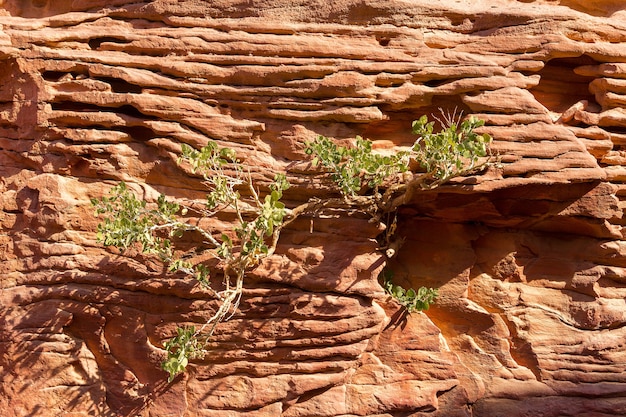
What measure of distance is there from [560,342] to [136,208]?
371 centimetres

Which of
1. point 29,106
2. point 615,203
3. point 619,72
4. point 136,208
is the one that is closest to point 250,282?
point 136,208

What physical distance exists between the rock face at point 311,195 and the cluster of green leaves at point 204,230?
0.18m

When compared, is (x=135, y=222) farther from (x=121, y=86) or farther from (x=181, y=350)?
(x=121, y=86)

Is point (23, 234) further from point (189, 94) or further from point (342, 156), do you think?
point (342, 156)

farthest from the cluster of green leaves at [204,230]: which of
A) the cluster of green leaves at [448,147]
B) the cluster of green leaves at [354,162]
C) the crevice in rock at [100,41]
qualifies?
the crevice in rock at [100,41]

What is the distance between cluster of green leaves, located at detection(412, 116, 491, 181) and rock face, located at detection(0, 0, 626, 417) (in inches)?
15.9

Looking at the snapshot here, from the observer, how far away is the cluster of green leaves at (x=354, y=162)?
5.07m

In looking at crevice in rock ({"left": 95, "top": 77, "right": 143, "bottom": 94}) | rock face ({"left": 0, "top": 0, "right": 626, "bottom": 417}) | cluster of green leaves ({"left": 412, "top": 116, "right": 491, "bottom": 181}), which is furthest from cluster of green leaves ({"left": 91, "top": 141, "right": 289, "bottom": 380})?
cluster of green leaves ({"left": 412, "top": 116, "right": 491, "bottom": 181})

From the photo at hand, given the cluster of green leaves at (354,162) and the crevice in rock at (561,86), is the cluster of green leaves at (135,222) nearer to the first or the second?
the cluster of green leaves at (354,162)

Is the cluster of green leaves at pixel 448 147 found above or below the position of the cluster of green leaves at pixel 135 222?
above

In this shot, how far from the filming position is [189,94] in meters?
5.44

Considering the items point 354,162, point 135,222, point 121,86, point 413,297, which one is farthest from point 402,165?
point 121,86

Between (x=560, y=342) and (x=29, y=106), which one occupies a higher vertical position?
(x=29, y=106)

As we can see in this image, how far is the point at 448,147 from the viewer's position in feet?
16.3
